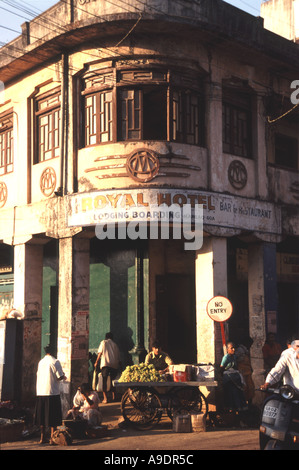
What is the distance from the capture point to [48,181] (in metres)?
15.2

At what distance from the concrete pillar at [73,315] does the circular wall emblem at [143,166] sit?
194 cm

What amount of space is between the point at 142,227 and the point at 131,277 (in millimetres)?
2100

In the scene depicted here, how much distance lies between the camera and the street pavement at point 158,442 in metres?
9.85

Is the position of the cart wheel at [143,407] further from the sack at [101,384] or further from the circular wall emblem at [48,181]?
the circular wall emblem at [48,181]

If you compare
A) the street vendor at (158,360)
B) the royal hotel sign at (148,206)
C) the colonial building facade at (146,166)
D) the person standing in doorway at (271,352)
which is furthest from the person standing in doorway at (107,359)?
the person standing in doorway at (271,352)

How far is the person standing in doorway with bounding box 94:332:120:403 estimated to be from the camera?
14836 millimetres

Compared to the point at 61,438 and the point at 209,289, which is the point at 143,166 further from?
the point at 61,438

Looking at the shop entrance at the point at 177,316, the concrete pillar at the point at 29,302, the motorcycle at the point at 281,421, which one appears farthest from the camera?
the shop entrance at the point at 177,316

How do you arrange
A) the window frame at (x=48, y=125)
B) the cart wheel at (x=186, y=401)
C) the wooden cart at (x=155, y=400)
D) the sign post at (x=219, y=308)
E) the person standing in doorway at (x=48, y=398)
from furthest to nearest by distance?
the window frame at (x=48, y=125), the sign post at (x=219, y=308), the cart wheel at (x=186, y=401), the wooden cart at (x=155, y=400), the person standing in doorway at (x=48, y=398)

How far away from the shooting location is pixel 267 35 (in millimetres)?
15625

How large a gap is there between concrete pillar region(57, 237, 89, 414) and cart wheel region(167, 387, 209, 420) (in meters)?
2.40

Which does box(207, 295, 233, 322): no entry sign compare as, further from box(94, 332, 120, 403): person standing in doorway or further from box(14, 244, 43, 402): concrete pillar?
box(14, 244, 43, 402): concrete pillar
